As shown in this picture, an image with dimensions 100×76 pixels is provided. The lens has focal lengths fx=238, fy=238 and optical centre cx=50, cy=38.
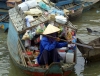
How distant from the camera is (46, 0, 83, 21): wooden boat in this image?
13.2 metres

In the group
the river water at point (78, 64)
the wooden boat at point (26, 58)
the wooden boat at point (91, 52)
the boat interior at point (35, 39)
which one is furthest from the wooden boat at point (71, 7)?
the boat interior at point (35, 39)

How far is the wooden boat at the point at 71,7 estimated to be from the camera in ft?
43.1

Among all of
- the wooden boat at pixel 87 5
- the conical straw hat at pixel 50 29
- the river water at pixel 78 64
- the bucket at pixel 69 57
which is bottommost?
the river water at pixel 78 64

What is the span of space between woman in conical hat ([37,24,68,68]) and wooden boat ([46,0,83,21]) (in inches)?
239

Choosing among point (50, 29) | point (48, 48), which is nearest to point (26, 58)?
point (48, 48)

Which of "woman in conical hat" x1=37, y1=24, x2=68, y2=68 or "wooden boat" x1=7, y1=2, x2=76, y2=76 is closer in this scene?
"wooden boat" x1=7, y1=2, x2=76, y2=76

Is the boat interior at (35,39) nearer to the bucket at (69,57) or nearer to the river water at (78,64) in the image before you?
the bucket at (69,57)

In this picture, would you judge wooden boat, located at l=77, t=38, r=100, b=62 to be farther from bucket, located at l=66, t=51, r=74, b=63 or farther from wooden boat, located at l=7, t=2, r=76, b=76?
bucket, located at l=66, t=51, r=74, b=63

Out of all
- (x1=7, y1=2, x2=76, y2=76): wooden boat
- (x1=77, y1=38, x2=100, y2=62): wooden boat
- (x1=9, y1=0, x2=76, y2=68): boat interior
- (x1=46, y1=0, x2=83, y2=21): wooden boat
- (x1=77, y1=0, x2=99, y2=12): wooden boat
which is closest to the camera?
(x1=7, y1=2, x2=76, y2=76): wooden boat

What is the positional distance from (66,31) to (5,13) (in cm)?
597

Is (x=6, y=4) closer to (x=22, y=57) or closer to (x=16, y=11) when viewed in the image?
(x=16, y=11)

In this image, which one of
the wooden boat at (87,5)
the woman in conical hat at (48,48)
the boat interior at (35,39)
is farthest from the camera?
the wooden boat at (87,5)

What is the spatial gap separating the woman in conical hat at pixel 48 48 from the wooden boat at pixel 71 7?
19.9ft

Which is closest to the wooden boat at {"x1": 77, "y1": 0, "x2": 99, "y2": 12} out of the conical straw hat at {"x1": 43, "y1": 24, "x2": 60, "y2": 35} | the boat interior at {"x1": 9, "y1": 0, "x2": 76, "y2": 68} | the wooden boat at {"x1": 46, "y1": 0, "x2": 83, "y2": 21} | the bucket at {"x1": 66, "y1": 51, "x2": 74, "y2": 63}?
the wooden boat at {"x1": 46, "y1": 0, "x2": 83, "y2": 21}
